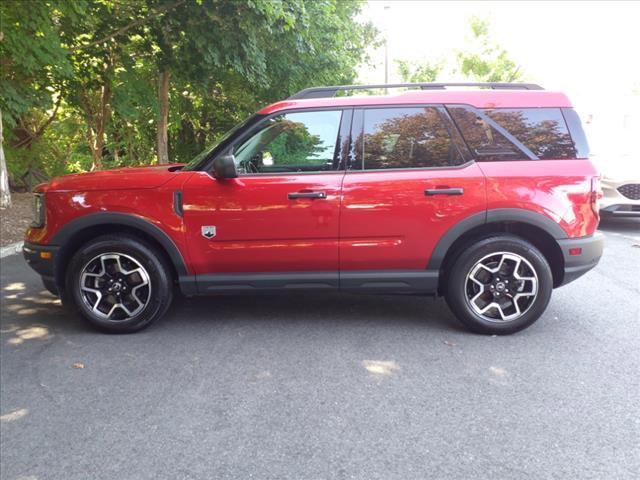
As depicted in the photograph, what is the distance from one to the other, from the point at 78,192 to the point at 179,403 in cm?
205

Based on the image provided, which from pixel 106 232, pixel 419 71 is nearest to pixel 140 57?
pixel 106 232

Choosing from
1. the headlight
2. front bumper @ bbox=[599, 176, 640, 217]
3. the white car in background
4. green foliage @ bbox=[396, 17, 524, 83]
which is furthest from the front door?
green foliage @ bbox=[396, 17, 524, 83]

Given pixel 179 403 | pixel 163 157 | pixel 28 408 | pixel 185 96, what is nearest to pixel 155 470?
pixel 179 403

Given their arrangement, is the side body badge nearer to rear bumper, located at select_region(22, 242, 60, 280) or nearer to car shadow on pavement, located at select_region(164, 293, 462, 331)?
car shadow on pavement, located at select_region(164, 293, 462, 331)

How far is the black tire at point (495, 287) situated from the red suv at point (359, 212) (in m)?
0.01

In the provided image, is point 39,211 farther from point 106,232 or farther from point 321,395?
point 321,395

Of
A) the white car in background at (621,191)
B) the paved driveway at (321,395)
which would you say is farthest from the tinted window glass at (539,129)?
the white car in background at (621,191)

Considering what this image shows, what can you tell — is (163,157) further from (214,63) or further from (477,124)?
(477,124)

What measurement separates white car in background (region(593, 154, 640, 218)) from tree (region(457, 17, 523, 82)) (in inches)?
725

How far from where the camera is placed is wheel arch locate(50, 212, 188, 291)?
4.08m

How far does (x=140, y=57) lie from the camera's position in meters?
12.5

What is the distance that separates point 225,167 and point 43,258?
1.72 meters

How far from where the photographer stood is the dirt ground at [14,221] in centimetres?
803

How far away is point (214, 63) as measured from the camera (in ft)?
33.1
